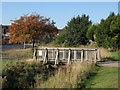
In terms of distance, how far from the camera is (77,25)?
126 feet

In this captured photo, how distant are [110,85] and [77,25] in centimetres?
3027

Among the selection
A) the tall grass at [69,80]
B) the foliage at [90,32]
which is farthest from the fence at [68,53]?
the foliage at [90,32]

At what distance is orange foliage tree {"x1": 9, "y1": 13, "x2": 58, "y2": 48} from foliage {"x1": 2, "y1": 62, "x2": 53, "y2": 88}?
16340 millimetres

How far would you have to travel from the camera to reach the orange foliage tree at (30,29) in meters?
29.6

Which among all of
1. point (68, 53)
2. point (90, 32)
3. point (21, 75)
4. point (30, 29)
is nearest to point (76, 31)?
point (90, 32)

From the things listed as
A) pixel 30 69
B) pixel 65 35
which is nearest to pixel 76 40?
pixel 65 35

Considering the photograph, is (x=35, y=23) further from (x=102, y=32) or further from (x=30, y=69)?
(x=30, y=69)

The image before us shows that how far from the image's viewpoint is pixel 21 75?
38.8 feet

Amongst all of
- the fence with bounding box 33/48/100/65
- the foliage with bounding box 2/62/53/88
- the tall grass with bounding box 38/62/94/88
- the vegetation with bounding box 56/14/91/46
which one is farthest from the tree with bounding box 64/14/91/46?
the tall grass with bounding box 38/62/94/88

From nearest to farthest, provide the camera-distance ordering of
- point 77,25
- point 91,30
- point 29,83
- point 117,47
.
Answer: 1. point 29,83
2. point 117,47
3. point 91,30
4. point 77,25

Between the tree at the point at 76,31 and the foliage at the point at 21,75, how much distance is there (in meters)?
24.1

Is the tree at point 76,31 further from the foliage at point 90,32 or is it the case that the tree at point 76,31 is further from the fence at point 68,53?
the fence at point 68,53

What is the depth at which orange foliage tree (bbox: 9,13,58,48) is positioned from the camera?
1166 inches

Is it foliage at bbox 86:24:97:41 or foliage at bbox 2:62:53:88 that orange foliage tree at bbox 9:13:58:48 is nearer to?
foliage at bbox 86:24:97:41
